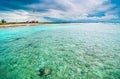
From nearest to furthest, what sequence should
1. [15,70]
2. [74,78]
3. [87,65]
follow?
[74,78], [15,70], [87,65]

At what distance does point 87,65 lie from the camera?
795 cm

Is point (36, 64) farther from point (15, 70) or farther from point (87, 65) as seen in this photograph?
point (87, 65)

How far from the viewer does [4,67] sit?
25.1 ft

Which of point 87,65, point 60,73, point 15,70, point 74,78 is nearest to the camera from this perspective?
point 74,78

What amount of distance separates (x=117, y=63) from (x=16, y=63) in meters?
8.31

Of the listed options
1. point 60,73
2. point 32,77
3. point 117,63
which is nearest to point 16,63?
point 32,77

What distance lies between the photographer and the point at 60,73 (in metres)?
6.81

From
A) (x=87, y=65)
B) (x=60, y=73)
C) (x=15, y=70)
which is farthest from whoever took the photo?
(x=87, y=65)

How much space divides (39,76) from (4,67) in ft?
10.4

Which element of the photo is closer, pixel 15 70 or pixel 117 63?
pixel 15 70

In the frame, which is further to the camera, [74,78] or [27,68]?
[27,68]

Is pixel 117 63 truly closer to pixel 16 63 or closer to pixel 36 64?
pixel 36 64

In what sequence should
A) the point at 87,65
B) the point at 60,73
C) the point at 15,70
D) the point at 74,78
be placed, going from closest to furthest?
the point at 74,78
the point at 60,73
the point at 15,70
the point at 87,65

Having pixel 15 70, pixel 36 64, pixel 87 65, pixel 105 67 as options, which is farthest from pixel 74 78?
pixel 15 70
